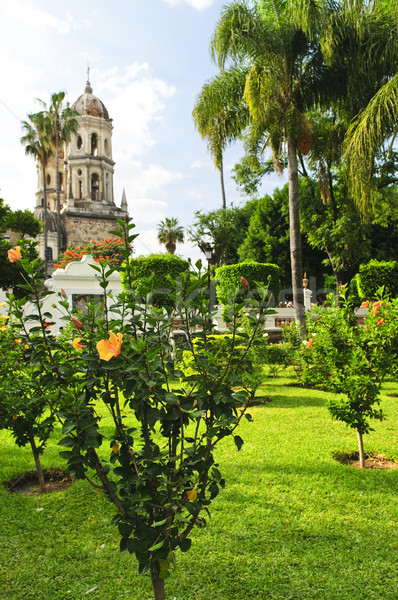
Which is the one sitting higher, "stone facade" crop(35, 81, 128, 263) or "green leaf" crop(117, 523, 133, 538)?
"stone facade" crop(35, 81, 128, 263)

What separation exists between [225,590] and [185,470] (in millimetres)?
1282

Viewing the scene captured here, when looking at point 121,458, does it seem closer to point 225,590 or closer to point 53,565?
point 225,590

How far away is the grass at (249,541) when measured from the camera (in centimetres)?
257

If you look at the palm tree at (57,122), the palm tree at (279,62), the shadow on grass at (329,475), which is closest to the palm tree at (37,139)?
the palm tree at (57,122)

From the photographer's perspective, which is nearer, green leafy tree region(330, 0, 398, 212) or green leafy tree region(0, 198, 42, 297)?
green leafy tree region(330, 0, 398, 212)

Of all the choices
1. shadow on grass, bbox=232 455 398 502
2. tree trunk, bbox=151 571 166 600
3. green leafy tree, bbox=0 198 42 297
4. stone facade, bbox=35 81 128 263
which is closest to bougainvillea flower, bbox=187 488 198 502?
tree trunk, bbox=151 571 166 600

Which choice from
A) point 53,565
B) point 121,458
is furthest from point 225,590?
point 121,458

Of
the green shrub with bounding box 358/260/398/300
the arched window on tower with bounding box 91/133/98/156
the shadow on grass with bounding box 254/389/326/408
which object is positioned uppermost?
the arched window on tower with bounding box 91/133/98/156

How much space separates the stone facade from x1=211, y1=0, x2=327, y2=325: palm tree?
34.3 m

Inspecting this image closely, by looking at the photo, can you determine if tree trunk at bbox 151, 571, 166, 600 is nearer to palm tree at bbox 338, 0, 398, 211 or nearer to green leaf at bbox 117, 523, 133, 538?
green leaf at bbox 117, 523, 133, 538

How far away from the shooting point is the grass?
101 inches

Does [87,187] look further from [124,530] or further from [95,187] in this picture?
[124,530]

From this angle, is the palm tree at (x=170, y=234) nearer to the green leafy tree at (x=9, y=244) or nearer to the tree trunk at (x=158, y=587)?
the green leafy tree at (x=9, y=244)

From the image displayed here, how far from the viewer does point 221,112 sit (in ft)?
43.7
